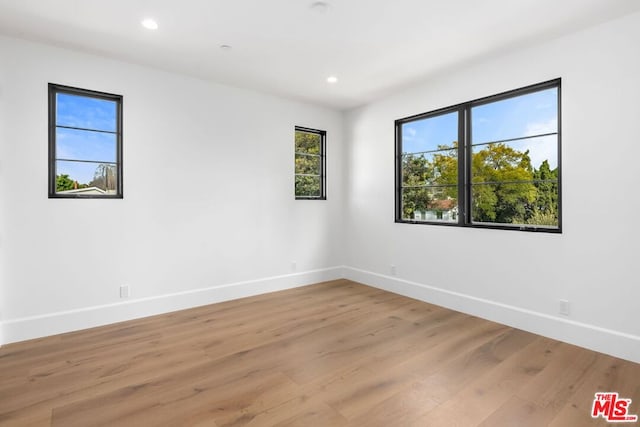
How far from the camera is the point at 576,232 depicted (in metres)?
2.93

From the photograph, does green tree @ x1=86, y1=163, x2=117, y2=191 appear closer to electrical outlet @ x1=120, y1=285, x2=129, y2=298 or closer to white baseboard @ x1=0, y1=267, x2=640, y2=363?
electrical outlet @ x1=120, y1=285, x2=129, y2=298

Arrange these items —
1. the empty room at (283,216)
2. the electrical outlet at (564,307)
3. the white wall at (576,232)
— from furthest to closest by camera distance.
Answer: the electrical outlet at (564,307)
the white wall at (576,232)
the empty room at (283,216)

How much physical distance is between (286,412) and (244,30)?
2955mm

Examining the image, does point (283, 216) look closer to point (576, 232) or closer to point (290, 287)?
point (290, 287)

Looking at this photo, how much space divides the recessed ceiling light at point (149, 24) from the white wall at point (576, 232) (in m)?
3.03

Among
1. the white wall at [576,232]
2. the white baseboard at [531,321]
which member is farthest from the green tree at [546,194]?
the white baseboard at [531,321]

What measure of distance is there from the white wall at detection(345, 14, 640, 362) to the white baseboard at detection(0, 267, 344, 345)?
2.08m

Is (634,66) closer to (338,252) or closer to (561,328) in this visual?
(561,328)

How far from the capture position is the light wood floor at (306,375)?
1960mm

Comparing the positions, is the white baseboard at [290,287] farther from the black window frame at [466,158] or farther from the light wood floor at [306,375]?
the black window frame at [466,158]

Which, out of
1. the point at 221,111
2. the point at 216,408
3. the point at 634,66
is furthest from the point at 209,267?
the point at 634,66

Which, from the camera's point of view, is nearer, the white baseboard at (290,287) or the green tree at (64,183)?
the white baseboard at (290,287)

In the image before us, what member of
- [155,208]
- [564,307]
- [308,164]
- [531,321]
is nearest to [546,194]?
[564,307]

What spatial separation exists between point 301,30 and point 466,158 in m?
2.26
